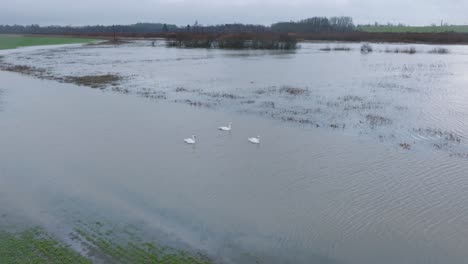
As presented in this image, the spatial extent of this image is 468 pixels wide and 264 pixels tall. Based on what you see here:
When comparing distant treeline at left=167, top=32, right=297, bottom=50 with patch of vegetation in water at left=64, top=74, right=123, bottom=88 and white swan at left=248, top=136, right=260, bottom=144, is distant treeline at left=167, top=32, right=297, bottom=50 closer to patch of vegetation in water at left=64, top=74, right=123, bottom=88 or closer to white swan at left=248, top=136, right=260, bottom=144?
patch of vegetation in water at left=64, top=74, right=123, bottom=88

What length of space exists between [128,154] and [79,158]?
171 centimetres

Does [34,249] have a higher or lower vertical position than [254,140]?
lower

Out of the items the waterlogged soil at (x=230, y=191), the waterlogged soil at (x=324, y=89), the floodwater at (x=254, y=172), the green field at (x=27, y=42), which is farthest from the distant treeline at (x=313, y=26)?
the waterlogged soil at (x=230, y=191)

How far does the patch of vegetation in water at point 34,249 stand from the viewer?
8.69m

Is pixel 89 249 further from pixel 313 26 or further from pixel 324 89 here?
pixel 313 26

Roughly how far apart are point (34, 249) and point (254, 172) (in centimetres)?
718

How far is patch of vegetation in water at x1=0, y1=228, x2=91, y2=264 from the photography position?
869cm

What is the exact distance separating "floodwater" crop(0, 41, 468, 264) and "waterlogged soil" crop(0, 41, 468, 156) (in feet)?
0.65

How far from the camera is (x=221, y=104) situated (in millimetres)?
24922

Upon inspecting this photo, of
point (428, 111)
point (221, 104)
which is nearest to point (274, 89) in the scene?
point (221, 104)

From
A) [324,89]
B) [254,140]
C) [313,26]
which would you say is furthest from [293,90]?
[313,26]

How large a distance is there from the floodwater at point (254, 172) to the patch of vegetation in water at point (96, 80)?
457 cm

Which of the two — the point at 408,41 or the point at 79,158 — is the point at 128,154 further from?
the point at 408,41

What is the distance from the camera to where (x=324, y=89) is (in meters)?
29.8
